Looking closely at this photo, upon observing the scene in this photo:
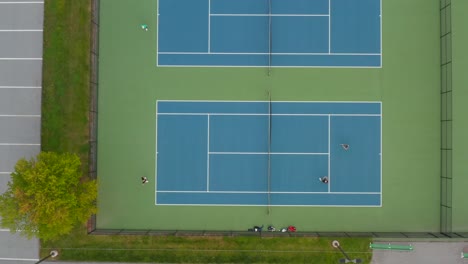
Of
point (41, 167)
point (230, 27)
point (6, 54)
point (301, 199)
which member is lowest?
point (301, 199)

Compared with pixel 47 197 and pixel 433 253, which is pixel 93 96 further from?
pixel 433 253

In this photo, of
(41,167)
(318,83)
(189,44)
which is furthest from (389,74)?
(41,167)

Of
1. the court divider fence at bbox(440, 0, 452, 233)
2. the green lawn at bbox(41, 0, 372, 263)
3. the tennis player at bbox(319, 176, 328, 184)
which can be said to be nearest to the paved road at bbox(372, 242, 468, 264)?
the court divider fence at bbox(440, 0, 452, 233)

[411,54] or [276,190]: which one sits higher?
[411,54]

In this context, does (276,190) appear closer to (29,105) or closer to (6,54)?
(29,105)

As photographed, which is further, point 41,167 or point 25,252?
point 25,252

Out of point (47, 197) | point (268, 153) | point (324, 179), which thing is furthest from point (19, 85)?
point (324, 179)

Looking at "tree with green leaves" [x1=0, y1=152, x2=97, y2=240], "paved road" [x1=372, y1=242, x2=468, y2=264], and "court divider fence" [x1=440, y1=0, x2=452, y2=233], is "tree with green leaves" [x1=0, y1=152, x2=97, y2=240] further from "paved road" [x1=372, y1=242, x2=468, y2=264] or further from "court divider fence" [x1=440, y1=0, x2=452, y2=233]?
"court divider fence" [x1=440, y1=0, x2=452, y2=233]
